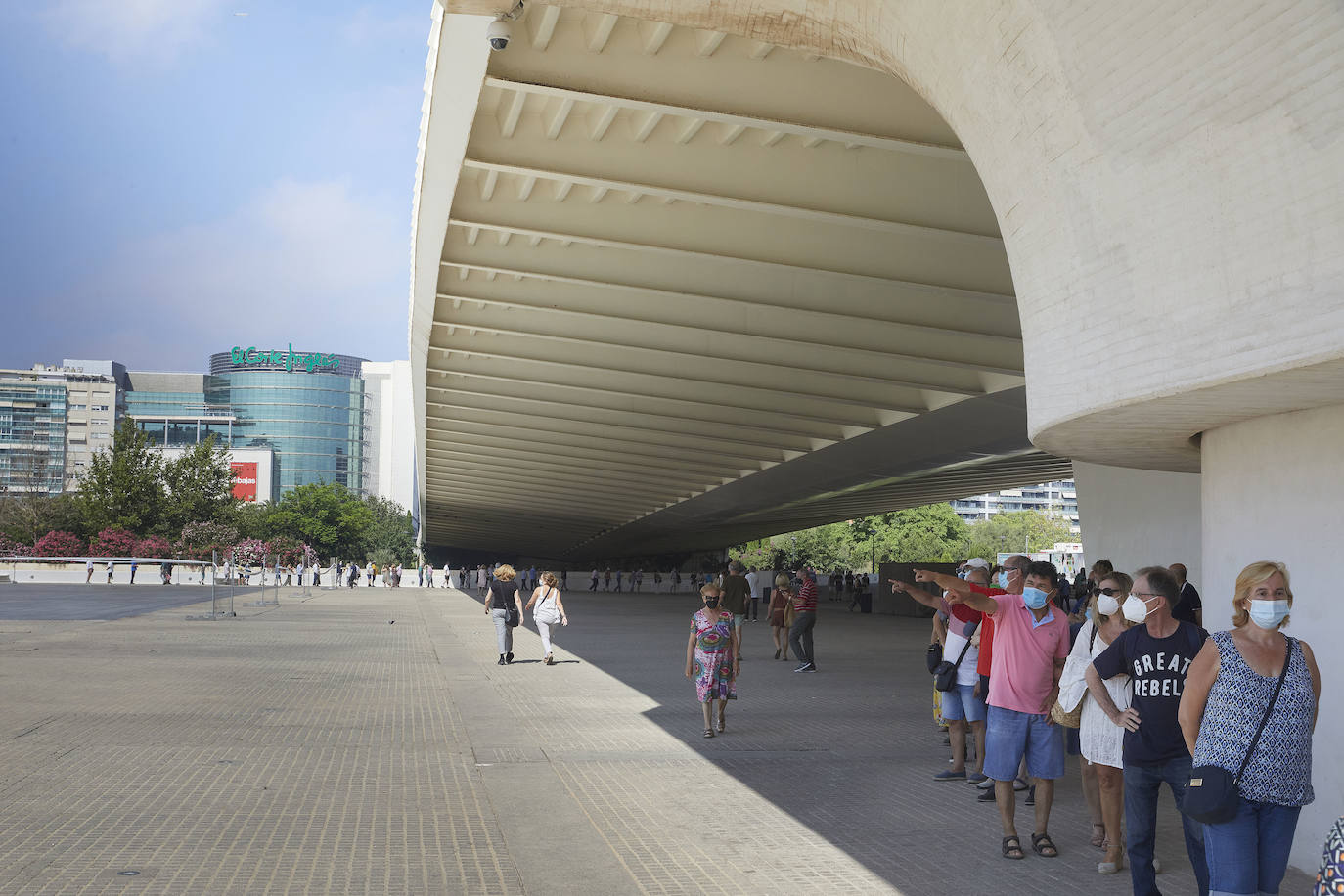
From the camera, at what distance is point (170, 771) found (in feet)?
28.2

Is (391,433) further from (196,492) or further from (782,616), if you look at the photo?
(782,616)

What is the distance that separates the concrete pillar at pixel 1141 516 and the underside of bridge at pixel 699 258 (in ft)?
10.1

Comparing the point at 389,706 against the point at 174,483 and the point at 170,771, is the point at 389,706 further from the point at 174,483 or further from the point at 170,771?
the point at 174,483

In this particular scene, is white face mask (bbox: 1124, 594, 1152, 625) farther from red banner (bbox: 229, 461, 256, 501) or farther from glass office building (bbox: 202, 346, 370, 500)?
glass office building (bbox: 202, 346, 370, 500)

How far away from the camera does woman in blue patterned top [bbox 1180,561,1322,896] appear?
4.33 m

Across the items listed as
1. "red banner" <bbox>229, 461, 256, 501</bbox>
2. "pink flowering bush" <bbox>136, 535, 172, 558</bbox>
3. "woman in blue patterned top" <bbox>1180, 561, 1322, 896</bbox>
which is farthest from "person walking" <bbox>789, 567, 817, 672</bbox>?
"red banner" <bbox>229, 461, 256, 501</bbox>

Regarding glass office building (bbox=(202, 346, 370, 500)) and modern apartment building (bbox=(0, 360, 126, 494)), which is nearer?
modern apartment building (bbox=(0, 360, 126, 494))

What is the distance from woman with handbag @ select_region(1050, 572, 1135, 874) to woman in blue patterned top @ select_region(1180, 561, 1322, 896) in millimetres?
1734

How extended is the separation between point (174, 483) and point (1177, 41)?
6438 cm

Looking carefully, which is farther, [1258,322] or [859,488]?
[859,488]

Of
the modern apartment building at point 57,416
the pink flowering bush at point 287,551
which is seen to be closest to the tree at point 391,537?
the pink flowering bush at point 287,551

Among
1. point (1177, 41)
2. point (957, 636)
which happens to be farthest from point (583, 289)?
point (1177, 41)

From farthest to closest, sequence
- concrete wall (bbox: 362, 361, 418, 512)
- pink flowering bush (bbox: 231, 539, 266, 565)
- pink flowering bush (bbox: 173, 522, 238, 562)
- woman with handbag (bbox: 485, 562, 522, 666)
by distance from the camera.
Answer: concrete wall (bbox: 362, 361, 418, 512)
pink flowering bush (bbox: 173, 522, 238, 562)
pink flowering bush (bbox: 231, 539, 266, 565)
woman with handbag (bbox: 485, 562, 522, 666)

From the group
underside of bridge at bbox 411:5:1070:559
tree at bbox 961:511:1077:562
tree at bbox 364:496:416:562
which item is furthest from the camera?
tree at bbox 961:511:1077:562
